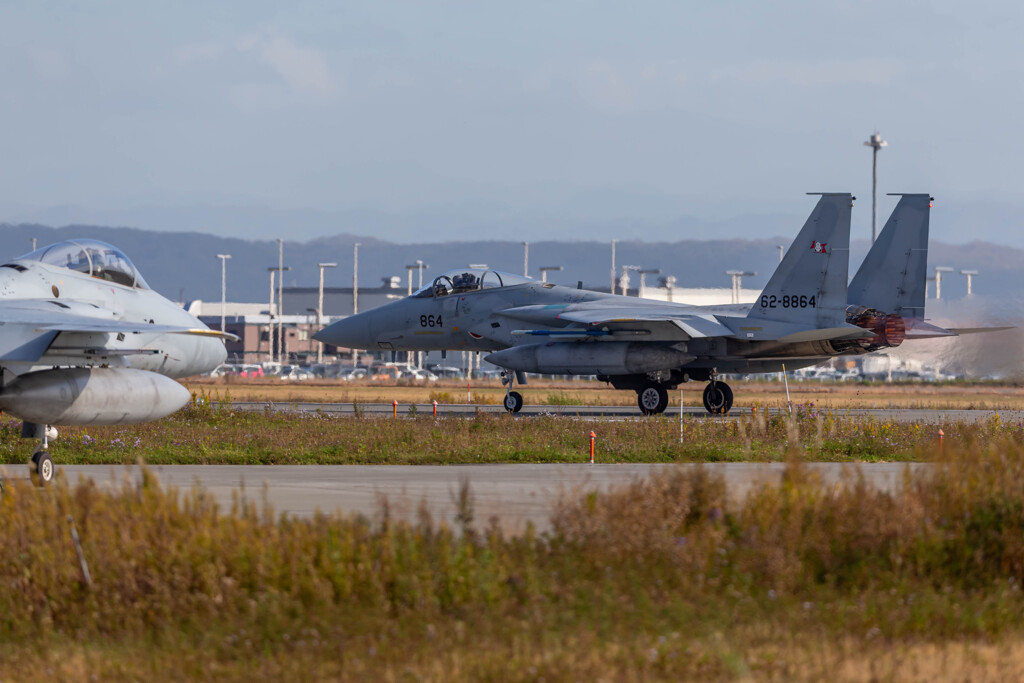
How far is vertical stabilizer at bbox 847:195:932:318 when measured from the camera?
103ft

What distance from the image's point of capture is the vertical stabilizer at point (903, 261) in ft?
103

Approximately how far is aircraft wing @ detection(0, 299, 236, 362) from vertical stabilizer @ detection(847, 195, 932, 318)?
72.2 ft

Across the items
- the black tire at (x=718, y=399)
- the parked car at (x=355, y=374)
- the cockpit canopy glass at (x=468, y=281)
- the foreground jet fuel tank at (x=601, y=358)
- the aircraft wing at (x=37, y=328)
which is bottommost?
the parked car at (x=355, y=374)

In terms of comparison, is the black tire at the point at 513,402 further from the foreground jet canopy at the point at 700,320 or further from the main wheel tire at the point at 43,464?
the main wheel tire at the point at 43,464

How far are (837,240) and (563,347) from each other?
7.26 m

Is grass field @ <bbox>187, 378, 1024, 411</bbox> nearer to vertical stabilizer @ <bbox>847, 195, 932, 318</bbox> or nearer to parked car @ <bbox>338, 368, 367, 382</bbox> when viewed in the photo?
vertical stabilizer @ <bbox>847, 195, 932, 318</bbox>

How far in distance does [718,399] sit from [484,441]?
491 inches

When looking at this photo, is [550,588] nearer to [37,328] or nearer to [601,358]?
[37,328]

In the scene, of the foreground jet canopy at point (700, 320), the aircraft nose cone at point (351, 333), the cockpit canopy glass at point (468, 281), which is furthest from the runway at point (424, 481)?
the aircraft nose cone at point (351, 333)

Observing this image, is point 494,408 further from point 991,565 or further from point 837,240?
point 991,565

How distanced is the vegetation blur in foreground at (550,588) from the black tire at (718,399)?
21.9m

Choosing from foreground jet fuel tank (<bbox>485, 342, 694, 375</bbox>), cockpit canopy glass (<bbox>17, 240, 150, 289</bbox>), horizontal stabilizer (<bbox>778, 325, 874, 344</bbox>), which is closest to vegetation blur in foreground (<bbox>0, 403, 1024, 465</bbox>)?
cockpit canopy glass (<bbox>17, 240, 150, 289</bbox>)

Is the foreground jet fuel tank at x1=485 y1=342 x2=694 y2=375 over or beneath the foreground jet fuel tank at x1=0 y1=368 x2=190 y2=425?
over

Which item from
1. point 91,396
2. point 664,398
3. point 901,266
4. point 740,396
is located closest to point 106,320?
point 91,396
